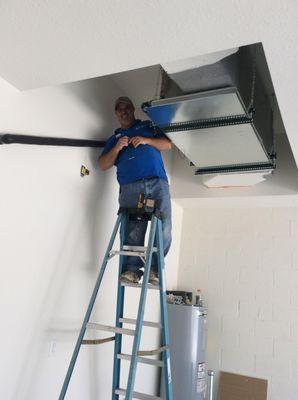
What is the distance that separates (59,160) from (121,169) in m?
0.49

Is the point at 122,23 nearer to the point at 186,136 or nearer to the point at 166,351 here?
the point at 186,136

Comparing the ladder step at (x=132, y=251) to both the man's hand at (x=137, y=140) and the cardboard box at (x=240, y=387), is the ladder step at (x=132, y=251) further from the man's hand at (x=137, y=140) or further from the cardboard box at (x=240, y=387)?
the cardboard box at (x=240, y=387)

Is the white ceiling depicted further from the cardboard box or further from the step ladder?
the cardboard box

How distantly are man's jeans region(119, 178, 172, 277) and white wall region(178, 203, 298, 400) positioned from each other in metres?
1.61

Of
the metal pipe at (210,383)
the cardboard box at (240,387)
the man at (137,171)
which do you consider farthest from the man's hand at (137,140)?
the cardboard box at (240,387)

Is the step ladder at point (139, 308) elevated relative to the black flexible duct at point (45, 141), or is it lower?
lower

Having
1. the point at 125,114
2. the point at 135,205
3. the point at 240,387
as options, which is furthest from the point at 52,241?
the point at 240,387

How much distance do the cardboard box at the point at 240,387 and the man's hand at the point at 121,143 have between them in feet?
8.50

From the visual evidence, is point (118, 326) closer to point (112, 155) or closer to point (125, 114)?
A: point (112, 155)

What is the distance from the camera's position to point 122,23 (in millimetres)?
1411

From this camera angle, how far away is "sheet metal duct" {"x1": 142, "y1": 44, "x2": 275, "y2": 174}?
1.97m

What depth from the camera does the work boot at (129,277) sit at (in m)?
2.30

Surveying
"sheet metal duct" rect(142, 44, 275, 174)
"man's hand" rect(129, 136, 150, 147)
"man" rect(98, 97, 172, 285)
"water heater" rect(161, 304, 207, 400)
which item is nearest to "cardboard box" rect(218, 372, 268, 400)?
"water heater" rect(161, 304, 207, 400)

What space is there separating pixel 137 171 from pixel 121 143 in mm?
226
